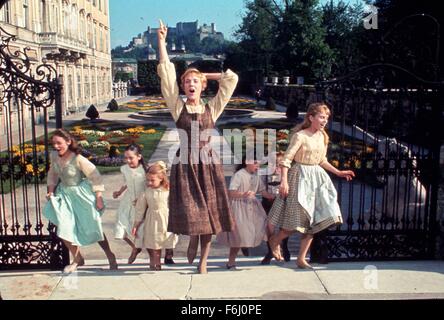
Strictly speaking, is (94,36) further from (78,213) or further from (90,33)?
(78,213)

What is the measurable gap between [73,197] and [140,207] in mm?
660

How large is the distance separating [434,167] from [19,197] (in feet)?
23.7

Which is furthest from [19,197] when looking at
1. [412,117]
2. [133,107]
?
[133,107]

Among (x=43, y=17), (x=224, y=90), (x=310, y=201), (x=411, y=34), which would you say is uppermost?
(x=43, y=17)

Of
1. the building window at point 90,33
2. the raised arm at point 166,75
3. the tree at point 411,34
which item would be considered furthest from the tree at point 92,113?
the raised arm at point 166,75

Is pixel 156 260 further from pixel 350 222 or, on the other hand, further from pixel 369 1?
pixel 369 1

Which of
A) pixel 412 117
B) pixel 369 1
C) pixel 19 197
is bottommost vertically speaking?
pixel 19 197

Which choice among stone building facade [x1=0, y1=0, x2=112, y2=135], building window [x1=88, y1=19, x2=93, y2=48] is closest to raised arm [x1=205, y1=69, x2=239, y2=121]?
stone building facade [x1=0, y1=0, x2=112, y2=135]

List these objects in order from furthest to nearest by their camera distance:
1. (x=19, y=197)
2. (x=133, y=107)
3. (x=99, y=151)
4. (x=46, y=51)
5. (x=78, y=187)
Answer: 1. (x=133, y=107)
2. (x=46, y=51)
3. (x=99, y=151)
4. (x=19, y=197)
5. (x=78, y=187)

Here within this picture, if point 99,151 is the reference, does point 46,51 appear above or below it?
above

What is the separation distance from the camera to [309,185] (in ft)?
15.0

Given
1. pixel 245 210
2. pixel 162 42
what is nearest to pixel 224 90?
pixel 162 42
